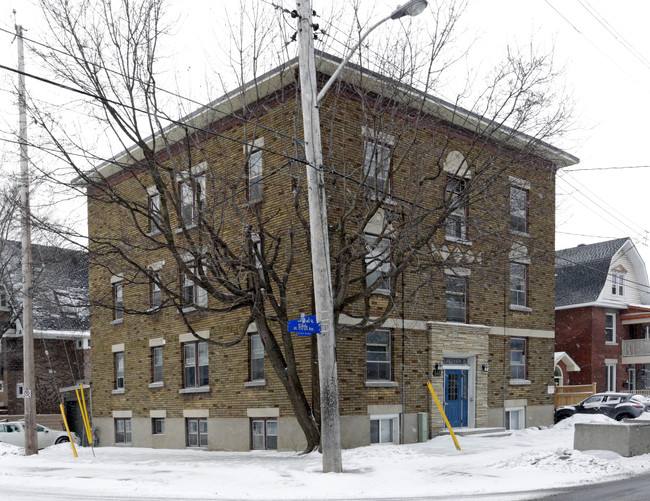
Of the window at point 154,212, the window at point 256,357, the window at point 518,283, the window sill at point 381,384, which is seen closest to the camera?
the window at point 154,212

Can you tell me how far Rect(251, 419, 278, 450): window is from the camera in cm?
2039

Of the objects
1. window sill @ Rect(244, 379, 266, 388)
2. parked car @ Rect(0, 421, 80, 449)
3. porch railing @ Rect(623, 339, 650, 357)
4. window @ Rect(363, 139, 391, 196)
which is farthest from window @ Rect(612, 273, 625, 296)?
parked car @ Rect(0, 421, 80, 449)

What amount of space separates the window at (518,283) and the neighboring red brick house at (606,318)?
45.5 ft

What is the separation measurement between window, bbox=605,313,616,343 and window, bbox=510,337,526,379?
55.3 ft

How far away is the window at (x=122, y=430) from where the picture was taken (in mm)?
26750

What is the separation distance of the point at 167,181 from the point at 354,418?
10876mm

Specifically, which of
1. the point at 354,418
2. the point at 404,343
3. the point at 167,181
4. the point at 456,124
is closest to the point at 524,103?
the point at 456,124

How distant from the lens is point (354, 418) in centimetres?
1933

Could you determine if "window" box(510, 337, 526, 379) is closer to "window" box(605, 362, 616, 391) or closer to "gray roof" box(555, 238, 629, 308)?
"gray roof" box(555, 238, 629, 308)

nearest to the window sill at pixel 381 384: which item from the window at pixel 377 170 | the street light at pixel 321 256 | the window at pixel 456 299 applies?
the window at pixel 456 299

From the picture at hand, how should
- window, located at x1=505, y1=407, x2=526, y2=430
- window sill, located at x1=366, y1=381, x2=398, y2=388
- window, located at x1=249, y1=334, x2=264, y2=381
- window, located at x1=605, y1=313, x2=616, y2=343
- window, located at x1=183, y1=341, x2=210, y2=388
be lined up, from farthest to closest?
window, located at x1=605, y1=313, x2=616, y2=343 → window, located at x1=505, y1=407, x2=526, y2=430 → window, located at x1=183, y1=341, x2=210, y2=388 → window, located at x1=249, y1=334, x2=264, y2=381 → window sill, located at x1=366, y1=381, x2=398, y2=388

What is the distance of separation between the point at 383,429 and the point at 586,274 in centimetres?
2471

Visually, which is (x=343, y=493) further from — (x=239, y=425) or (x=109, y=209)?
(x=109, y=209)

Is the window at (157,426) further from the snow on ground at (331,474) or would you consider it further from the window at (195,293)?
the snow on ground at (331,474)
